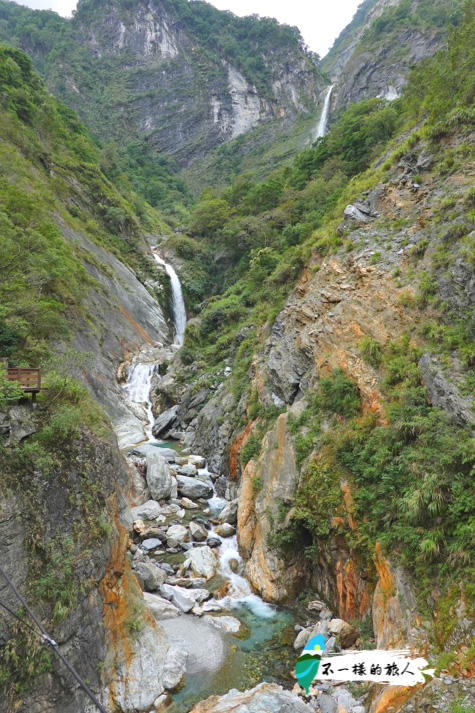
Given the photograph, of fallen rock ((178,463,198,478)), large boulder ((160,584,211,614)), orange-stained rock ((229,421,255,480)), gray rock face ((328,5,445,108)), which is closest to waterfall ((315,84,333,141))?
gray rock face ((328,5,445,108))

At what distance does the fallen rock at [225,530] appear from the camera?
46.1ft

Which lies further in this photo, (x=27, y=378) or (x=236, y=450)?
(x=236, y=450)

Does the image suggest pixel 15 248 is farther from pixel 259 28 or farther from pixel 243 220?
pixel 259 28

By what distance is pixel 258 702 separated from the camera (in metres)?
6.63

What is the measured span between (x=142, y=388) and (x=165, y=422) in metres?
5.71

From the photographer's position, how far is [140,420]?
25625mm

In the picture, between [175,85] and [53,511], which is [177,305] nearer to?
[53,511]

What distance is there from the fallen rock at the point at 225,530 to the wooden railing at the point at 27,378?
358 inches

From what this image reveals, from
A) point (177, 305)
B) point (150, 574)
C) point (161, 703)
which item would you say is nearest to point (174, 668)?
point (161, 703)

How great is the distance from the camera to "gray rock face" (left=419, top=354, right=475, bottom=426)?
24.5ft

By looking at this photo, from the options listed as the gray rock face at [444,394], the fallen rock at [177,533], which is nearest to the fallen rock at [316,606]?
the fallen rock at [177,533]

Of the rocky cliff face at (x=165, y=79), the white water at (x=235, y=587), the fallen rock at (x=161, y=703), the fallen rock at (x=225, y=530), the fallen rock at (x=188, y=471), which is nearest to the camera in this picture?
the fallen rock at (x=161, y=703)

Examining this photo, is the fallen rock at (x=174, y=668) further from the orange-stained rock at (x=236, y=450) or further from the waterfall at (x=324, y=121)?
the waterfall at (x=324, y=121)

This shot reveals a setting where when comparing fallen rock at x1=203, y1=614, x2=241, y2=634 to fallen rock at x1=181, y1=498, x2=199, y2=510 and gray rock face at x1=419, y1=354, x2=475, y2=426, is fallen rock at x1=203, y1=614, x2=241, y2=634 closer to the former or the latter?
fallen rock at x1=181, y1=498, x2=199, y2=510
